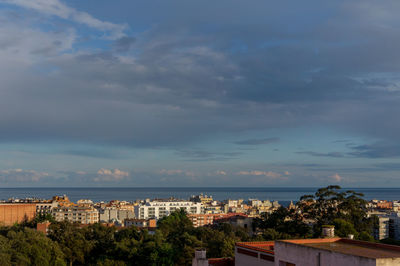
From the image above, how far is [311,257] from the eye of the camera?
61.1 ft

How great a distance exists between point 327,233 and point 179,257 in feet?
77.8

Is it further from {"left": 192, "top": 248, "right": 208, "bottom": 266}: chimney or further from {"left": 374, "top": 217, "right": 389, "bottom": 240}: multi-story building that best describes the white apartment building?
{"left": 192, "top": 248, "right": 208, "bottom": 266}: chimney

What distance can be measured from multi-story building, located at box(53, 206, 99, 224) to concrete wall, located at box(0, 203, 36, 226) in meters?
10.5

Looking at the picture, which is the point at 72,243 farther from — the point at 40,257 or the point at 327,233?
the point at 327,233

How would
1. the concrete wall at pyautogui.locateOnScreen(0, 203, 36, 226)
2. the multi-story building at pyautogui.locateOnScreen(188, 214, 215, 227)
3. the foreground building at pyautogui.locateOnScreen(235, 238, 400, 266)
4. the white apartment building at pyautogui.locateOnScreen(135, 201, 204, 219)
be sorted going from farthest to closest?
the white apartment building at pyautogui.locateOnScreen(135, 201, 204, 219), the multi-story building at pyautogui.locateOnScreen(188, 214, 215, 227), the concrete wall at pyautogui.locateOnScreen(0, 203, 36, 226), the foreground building at pyautogui.locateOnScreen(235, 238, 400, 266)

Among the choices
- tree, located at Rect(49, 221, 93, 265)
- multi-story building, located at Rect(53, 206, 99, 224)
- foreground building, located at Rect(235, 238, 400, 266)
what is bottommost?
multi-story building, located at Rect(53, 206, 99, 224)

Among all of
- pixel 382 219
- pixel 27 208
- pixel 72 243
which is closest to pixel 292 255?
pixel 72 243

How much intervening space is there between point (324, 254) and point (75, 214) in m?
126

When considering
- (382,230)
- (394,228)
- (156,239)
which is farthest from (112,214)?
(156,239)

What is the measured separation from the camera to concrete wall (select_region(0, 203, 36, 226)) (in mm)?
117500

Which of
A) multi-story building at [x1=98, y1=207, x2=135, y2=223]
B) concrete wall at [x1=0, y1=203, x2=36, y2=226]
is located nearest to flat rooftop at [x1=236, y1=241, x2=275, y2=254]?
concrete wall at [x1=0, y1=203, x2=36, y2=226]

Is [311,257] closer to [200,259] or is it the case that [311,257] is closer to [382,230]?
[200,259]

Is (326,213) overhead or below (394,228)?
overhead

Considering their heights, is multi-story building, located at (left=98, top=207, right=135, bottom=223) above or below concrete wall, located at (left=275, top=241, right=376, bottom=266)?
below
